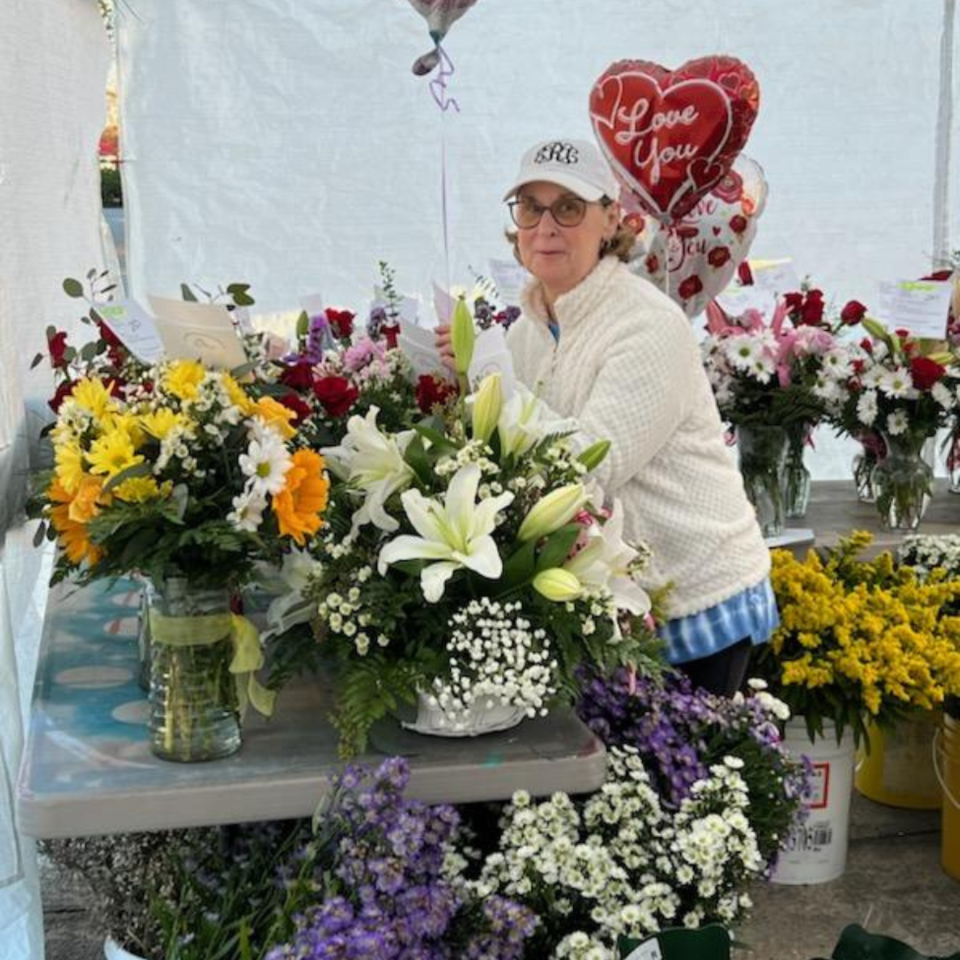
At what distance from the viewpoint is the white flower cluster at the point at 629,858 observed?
1.52 m

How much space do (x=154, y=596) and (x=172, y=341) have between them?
1.00 ft

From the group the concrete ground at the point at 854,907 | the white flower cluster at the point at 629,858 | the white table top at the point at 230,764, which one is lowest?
the concrete ground at the point at 854,907

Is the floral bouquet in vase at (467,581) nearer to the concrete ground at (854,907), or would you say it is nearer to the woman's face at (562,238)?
the woman's face at (562,238)

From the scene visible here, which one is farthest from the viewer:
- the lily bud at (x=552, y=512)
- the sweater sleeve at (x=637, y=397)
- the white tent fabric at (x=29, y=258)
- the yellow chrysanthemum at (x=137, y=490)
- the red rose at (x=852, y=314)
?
the red rose at (x=852, y=314)

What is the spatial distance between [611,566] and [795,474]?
1881 mm

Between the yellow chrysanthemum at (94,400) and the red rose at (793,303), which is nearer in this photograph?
the yellow chrysanthemum at (94,400)

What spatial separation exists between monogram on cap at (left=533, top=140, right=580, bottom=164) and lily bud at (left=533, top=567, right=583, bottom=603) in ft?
2.86

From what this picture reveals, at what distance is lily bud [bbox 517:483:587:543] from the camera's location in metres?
1.47

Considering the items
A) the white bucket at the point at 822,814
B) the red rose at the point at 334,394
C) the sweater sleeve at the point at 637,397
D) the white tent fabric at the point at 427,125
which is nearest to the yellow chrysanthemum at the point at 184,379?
the red rose at the point at 334,394

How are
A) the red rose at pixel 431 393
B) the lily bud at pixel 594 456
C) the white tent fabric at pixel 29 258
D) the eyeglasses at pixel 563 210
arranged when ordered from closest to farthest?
the lily bud at pixel 594 456 < the white tent fabric at pixel 29 258 < the red rose at pixel 431 393 < the eyeglasses at pixel 563 210

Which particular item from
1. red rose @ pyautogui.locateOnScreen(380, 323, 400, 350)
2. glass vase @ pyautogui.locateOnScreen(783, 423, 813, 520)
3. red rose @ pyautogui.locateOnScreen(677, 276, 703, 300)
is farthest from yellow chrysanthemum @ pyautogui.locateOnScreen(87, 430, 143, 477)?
glass vase @ pyautogui.locateOnScreen(783, 423, 813, 520)

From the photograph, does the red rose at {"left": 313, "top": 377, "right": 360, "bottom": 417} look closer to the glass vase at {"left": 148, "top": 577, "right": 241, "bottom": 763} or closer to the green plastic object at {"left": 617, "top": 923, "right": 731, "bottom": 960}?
the glass vase at {"left": 148, "top": 577, "right": 241, "bottom": 763}

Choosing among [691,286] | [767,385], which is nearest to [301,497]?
[691,286]

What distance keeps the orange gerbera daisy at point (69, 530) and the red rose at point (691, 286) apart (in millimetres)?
1921
